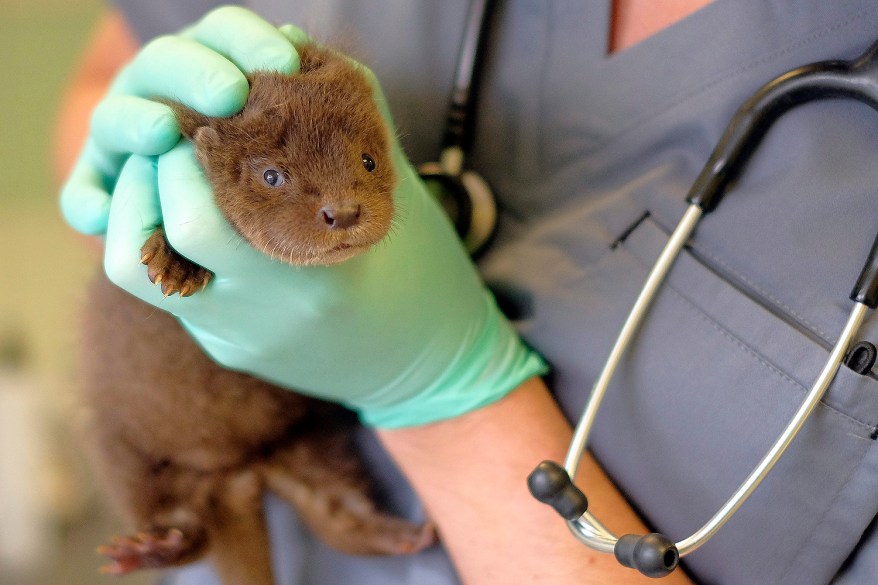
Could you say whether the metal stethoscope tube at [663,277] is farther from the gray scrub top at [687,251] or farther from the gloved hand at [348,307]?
the gloved hand at [348,307]

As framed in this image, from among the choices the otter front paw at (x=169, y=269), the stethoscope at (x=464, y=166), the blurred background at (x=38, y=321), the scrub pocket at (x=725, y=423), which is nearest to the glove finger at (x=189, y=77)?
the otter front paw at (x=169, y=269)

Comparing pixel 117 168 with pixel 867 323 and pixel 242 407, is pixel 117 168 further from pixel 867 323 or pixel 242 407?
pixel 867 323

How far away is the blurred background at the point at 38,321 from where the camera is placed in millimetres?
2150

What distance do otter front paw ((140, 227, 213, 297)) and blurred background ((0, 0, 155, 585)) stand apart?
149 centimetres

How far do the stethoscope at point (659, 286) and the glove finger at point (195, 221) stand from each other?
0.36 meters

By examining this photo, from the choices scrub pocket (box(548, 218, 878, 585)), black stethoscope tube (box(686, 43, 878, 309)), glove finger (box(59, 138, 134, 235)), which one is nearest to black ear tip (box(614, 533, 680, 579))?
scrub pocket (box(548, 218, 878, 585))

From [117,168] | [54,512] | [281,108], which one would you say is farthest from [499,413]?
[54,512]

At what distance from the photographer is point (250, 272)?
2.29ft

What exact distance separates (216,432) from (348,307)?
30 cm

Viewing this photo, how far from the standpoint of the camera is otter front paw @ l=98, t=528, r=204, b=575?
88 cm

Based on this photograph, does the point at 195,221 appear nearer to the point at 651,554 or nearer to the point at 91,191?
the point at 91,191

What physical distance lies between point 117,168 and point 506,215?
0.51m

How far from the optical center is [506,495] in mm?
821

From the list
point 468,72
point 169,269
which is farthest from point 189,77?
point 468,72
